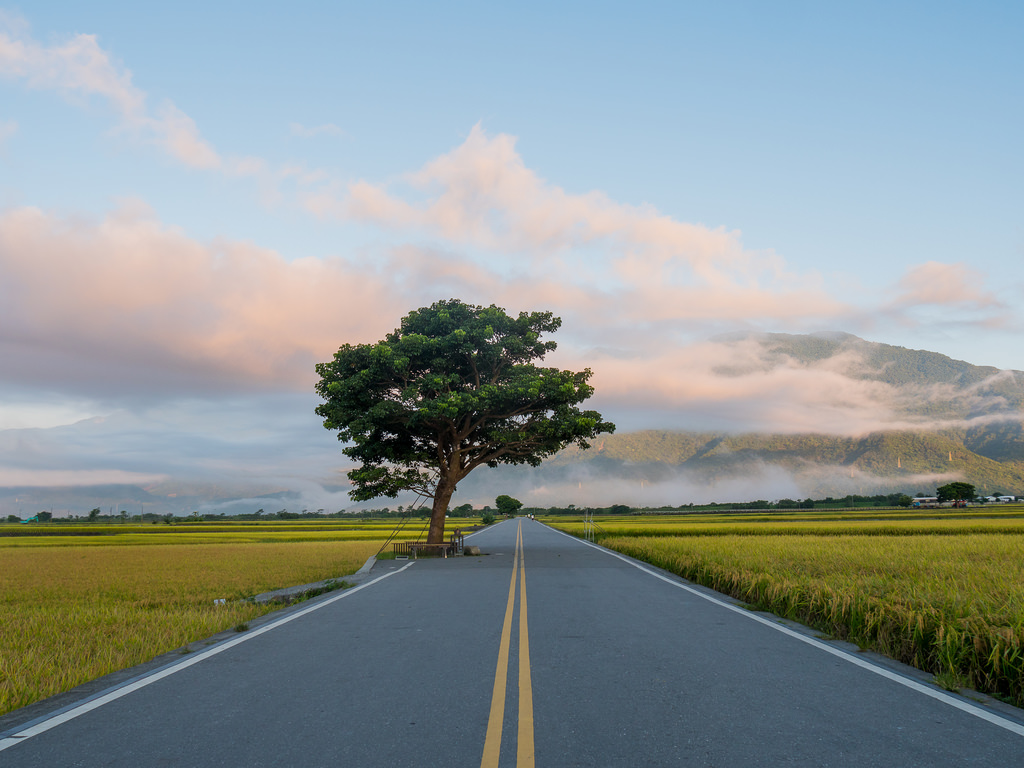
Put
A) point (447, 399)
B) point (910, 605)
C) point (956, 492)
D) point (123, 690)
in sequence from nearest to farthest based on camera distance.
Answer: point (123, 690) < point (910, 605) < point (447, 399) < point (956, 492)

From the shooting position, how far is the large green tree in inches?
1022

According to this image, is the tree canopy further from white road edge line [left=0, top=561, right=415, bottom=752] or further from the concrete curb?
white road edge line [left=0, top=561, right=415, bottom=752]

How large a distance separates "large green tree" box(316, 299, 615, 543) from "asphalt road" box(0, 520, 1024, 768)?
16.6 m

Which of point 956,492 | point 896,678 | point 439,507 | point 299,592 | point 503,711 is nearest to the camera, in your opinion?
point 503,711

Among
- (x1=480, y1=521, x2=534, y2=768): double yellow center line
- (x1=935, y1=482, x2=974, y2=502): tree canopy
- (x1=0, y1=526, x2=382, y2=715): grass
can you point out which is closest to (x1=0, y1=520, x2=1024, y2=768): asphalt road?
(x1=480, y1=521, x2=534, y2=768): double yellow center line

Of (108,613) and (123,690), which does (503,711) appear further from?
(108,613)

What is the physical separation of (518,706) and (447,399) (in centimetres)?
1932

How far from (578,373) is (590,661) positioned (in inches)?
850

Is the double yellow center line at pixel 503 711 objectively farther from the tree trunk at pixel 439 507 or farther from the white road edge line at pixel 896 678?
the tree trunk at pixel 439 507

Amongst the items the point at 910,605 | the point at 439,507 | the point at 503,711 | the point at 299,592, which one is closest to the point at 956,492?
the point at 439,507

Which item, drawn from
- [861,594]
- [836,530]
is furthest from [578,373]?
[836,530]

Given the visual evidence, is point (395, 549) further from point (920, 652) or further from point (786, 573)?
point (920, 652)

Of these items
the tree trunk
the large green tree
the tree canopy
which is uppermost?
the large green tree

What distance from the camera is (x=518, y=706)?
216 inches
